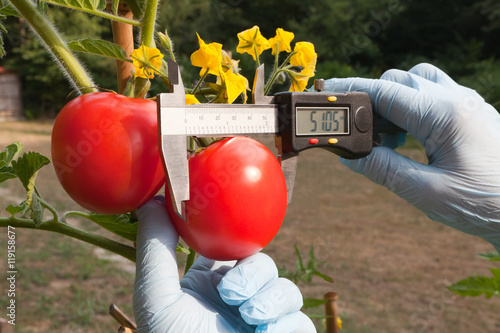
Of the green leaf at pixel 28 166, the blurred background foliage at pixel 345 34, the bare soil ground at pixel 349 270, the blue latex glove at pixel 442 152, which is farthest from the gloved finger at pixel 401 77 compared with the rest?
the blurred background foliage at pixel 345 34

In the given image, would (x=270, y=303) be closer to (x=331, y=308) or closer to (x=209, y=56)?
(x=209, y=56)

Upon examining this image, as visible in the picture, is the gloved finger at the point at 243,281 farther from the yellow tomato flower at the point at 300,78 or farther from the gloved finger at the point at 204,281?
the yellow tomato flower at the point at 300,78

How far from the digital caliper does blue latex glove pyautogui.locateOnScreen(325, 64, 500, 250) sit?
75 millimetres

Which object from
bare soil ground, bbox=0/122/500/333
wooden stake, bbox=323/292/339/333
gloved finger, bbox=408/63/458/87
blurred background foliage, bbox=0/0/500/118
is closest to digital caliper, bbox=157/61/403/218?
gloved finger, bbox=408/63/458/87

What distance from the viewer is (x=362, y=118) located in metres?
1.00

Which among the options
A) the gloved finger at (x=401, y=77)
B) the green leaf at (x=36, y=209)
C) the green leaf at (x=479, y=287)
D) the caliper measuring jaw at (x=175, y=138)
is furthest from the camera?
the green leaf at (x=479, y=287)

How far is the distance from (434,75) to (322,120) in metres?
0.50

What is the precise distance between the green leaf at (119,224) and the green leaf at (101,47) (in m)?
0.31

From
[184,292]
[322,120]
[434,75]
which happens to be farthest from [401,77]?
[184,292]

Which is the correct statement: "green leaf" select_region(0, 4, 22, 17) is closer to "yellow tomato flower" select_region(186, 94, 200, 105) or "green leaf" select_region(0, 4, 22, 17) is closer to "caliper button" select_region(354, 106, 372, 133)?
"yellow tomato flower" select_region(186, 94, 200, 105)

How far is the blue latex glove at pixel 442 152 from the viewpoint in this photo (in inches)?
43.3

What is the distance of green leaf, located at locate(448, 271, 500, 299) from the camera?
1.45 m

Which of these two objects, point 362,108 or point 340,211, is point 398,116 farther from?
point 340,211

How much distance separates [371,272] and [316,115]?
11.0 ft
